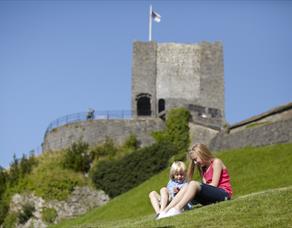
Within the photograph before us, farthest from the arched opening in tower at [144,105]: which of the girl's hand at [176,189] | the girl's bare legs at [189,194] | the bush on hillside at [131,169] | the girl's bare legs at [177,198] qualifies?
the girl's bare legs at [189,194]

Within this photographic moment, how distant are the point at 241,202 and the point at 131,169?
2455cm

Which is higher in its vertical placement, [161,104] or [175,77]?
[175,77]

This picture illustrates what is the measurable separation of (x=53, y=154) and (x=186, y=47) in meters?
14.5

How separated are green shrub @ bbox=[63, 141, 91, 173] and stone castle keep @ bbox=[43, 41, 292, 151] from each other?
2.06 meters

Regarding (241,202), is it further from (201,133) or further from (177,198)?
(201,133)

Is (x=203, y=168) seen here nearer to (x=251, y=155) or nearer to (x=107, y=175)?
(x=251, y=155)

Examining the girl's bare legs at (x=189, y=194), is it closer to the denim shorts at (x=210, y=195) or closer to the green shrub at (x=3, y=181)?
the denim shorts at (x=210, y=195)

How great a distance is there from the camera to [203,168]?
44.7 ft

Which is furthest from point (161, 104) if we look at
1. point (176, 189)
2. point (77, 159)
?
point (176, 189)

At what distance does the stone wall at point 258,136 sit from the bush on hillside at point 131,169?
3.01 meters

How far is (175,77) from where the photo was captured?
49031 millimetres

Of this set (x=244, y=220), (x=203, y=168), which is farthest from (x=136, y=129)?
(x=244, y=220)

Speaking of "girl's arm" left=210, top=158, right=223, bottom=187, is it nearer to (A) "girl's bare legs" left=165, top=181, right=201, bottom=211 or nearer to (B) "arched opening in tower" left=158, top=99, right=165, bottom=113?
(A) "girl's bare legs" left=165, top=181, right=201, bottom=211

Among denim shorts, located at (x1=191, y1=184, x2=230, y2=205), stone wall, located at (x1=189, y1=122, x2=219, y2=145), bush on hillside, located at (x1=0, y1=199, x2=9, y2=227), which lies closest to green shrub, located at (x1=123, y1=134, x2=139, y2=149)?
stone wall, located at (x1=189, y1=122, x2=219, y2=145)
